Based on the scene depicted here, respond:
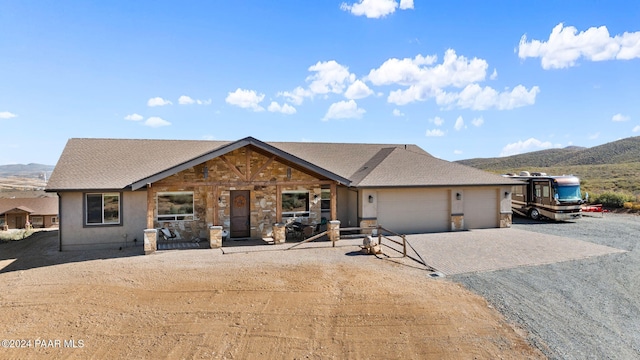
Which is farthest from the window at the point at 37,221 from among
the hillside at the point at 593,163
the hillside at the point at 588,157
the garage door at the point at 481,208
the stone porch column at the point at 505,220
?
the hillside at the point at 588,157

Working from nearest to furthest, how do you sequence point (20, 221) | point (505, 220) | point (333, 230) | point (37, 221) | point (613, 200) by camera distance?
point (333, 230), point (505, 220), point (613, 200), point (20, 221), point (37, 221)

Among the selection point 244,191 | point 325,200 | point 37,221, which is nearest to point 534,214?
point 325,200

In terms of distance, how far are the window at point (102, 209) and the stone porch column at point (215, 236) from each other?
3643 mm

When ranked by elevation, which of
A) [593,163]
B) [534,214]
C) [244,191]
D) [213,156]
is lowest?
[534,214]

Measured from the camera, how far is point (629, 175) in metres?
44.1

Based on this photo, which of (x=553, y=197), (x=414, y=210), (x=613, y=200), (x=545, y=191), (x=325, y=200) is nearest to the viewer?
(x=325, y=200)

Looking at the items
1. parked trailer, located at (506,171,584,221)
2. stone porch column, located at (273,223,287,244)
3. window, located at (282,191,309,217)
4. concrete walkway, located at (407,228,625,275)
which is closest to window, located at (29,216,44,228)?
window, located at (282,191,309,217)

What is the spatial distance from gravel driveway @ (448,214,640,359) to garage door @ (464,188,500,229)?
6.07 metres

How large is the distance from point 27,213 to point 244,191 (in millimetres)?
23460

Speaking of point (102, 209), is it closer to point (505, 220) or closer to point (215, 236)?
point (215, 236)

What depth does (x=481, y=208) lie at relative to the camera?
63.2ft

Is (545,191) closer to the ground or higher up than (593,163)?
closer to the ground

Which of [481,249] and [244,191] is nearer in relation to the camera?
[481,249]

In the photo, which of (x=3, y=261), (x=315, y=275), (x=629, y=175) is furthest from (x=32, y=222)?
(x=629, y=175)
